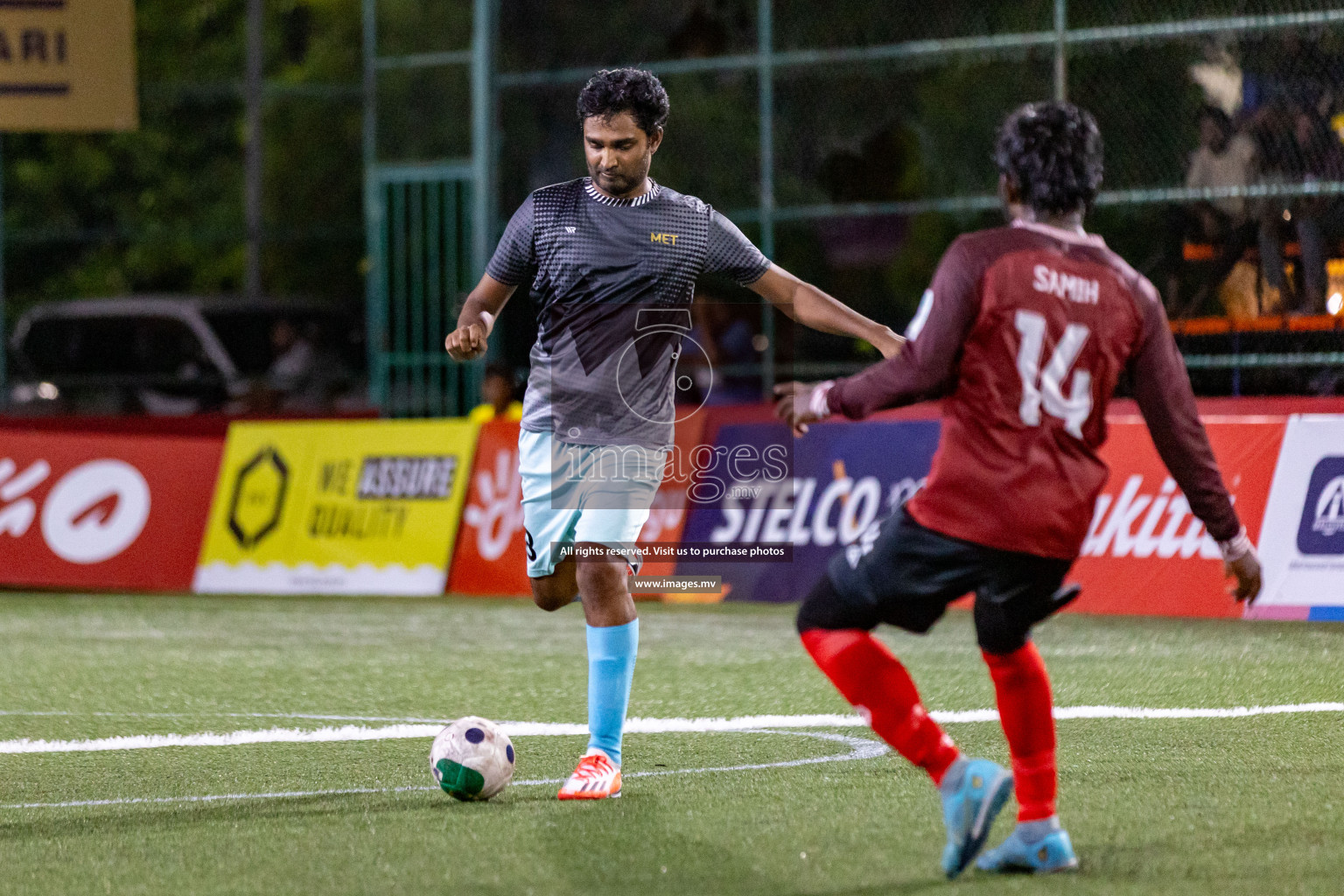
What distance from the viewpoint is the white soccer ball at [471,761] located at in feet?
19.7

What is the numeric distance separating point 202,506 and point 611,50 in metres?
5.82

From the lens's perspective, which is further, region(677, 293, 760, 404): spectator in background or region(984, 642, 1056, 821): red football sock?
region(677, 293, 760, 404): spectator in background

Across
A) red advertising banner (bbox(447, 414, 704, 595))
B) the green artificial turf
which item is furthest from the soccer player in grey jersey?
red advertising banner (bbox(447, 414, 704, 595))

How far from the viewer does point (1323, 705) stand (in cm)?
793

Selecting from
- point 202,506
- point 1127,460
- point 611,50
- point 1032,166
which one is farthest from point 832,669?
point 611,50

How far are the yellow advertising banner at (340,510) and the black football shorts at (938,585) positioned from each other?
28.9 ft

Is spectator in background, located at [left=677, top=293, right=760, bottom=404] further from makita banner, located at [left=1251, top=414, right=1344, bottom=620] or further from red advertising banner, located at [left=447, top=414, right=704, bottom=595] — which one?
makita banner, located at [left=1251, top=414, right=1344, bottom=620]

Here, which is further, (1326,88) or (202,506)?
(202,506)

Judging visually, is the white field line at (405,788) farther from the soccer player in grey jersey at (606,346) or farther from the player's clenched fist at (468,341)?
the player's clenched fist at (468,341)

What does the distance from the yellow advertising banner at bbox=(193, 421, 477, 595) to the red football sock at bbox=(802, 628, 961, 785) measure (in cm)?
876

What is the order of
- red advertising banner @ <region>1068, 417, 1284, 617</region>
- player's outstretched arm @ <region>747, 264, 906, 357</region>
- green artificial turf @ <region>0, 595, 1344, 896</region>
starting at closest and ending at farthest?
green artificial turf @ <region>0, 595, 1344, 896</region>, player's outstretched arm @ <region>747, 264, 906, 357</region>, red advertising banner @ <region>1068, 417, 1284, 617</region>

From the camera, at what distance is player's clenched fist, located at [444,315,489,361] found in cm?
604

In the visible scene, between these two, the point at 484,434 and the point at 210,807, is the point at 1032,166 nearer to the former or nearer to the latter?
the point at 210,807

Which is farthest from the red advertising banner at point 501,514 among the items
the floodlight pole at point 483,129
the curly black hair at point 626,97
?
the curly black hair at point 626,97
